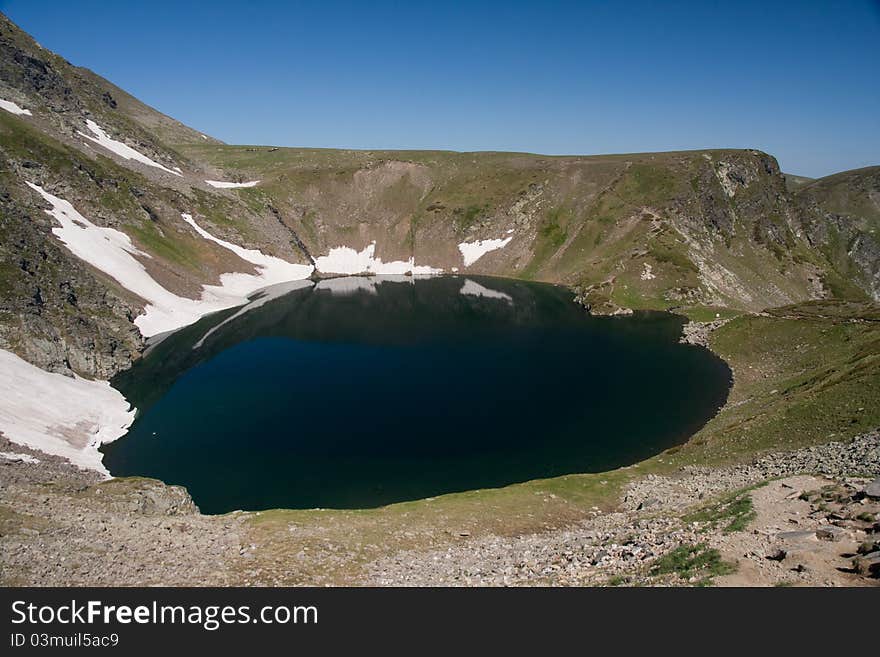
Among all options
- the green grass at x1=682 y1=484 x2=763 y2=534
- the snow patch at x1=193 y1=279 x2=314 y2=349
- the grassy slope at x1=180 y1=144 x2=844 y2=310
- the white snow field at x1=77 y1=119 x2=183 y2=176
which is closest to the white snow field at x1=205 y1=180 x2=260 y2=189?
the grassy slope at x1=180 y1=144 x2=844 y2=310

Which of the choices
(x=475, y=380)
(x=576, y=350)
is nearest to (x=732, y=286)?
(x=576, y=350)

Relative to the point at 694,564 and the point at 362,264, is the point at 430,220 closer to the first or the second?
the point at 362,264

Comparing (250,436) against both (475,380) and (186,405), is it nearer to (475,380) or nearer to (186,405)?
(186,405)

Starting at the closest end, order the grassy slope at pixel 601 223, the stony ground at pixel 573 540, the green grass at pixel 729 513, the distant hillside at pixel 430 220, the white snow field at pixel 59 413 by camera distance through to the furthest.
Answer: the stony ground at pixel 573 540 < the green grass at pixel 729 513 < the white snow field at pixel 59 413 < the distant hillside at pixel 430 220 < the grassy slope at pixel 601 223

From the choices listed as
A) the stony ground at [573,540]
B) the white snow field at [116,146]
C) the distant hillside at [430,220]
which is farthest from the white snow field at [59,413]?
the white snow field at [116,146]

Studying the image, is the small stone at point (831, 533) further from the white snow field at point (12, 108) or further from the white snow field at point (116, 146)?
the white snow field at point (116, 146)

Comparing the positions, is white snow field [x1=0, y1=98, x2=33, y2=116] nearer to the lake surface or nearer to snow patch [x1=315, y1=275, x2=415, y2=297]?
snow patch [x1=315, y1=275, x2=415, y2=297]
